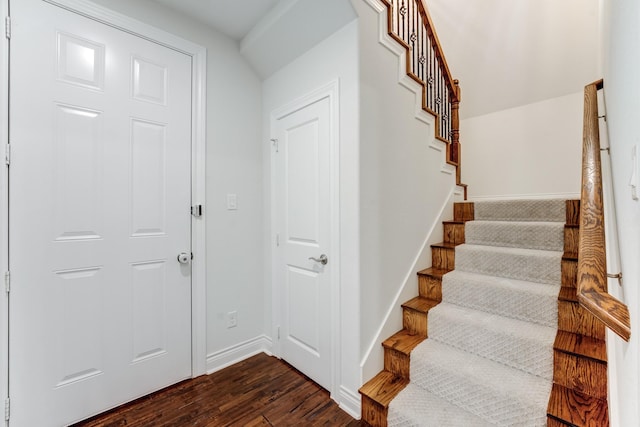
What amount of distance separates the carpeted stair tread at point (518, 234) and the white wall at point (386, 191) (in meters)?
0.38

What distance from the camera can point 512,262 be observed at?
6.17 feet

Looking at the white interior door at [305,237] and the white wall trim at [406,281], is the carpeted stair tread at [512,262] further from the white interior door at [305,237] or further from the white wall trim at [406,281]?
the white interior door at [305,237]

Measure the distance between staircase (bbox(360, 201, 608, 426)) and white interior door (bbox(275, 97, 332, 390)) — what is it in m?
0.49

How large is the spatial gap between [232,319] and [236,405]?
62 centimetres

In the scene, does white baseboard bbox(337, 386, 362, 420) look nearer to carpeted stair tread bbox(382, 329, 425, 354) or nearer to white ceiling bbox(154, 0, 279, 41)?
carpeted stair tread bbox(382, 329, 425, 354)

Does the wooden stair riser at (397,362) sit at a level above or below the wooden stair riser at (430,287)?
below

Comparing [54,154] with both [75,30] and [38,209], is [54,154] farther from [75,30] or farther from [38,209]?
[75,30]

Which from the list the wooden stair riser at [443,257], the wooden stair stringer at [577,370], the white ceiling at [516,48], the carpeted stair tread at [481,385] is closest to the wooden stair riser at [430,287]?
the wooden stair riser at [443,257]

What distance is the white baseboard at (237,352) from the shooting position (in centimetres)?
209

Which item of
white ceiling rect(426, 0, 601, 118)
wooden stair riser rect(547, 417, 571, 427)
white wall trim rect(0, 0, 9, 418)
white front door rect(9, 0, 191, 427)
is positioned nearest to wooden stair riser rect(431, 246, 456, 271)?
wooden stair riser rect(547, 417, 571, 427)

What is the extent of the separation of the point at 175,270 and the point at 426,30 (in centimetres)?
288

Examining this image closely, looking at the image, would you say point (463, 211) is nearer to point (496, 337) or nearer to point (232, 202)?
point (496, 337)

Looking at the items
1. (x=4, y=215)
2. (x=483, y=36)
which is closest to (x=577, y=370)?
(x=4, y=215)

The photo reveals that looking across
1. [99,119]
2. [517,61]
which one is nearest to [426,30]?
[517,61]
